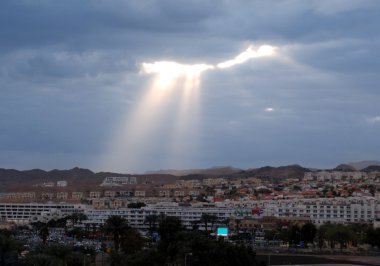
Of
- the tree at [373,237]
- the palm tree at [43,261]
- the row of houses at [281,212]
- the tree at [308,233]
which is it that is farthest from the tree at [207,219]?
the palm tree at [43,261]

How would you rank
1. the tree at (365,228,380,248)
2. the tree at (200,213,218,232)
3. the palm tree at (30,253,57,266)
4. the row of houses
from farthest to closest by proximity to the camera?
the row of houses, the tree at (200,213,218,232), the tree at (365,228,380,248), the palm tree at (30,253,57,266)

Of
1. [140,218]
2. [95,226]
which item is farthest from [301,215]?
[95,226]

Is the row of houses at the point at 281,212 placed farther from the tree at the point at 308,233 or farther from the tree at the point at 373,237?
the tree at the point at 373,237

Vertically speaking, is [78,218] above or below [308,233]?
above

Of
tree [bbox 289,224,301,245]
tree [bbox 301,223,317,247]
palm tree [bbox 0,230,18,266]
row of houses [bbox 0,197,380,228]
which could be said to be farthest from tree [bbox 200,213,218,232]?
palm tree [bbox 0,230,18,266]

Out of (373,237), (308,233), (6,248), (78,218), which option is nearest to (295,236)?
(308,233)

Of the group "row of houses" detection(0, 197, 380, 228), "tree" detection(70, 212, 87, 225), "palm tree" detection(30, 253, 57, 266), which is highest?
"row of houses" detection(0, 197, 380, 228)

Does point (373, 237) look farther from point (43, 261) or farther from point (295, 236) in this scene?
point (43, 261)

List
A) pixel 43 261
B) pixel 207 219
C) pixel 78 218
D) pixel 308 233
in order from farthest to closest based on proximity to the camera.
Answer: pixel 78 218, pixel 207 219, pixel 308 233, pixel 43 261

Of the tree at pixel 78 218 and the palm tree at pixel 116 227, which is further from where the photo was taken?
the tree at pixel 78 218

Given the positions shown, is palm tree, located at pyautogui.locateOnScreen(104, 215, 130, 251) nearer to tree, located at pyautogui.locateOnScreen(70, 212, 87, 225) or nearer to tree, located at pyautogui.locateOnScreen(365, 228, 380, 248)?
tree, located at pyautogui.locateOnScreen(365, 228, 380, 248)

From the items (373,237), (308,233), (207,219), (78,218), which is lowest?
(373,237)

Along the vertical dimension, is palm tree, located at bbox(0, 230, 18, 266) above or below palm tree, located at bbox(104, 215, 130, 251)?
below

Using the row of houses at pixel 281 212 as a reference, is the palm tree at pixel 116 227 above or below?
below
